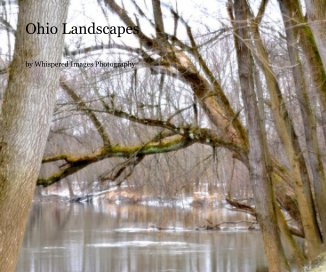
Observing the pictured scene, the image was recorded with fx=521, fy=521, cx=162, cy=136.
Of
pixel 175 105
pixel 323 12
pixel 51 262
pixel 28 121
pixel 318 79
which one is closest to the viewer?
pixel 28 121

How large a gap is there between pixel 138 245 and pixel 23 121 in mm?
12583

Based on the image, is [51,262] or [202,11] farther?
[51,262]

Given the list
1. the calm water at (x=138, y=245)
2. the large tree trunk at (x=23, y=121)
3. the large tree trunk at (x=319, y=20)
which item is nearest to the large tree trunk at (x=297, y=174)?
the large tree trunk at (x=319, y=20)

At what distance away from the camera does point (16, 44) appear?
146 inches

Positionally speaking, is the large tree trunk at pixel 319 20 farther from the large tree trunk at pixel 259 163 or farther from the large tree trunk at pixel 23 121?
the large tree trunk at pixel 23 121

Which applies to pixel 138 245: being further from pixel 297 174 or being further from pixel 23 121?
pixel 23 121

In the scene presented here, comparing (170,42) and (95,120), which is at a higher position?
(170,42)

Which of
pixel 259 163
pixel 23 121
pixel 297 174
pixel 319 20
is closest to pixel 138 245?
pixel 259 163

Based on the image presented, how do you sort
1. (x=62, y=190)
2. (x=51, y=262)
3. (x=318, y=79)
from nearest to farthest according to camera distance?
1. (x=318, y=79)
2. (x=51, y=262)
3. (x=62, y=190)

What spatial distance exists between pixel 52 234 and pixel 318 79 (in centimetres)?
1415

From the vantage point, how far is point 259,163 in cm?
655

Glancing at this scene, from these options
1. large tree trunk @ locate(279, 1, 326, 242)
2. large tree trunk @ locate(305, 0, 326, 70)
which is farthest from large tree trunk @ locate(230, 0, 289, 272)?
large tree trunk @ locate(305, 0, 326, 70)

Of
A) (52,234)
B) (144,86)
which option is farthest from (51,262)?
(144,86)

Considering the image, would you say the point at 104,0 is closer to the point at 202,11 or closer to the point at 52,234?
the point at 202,11
